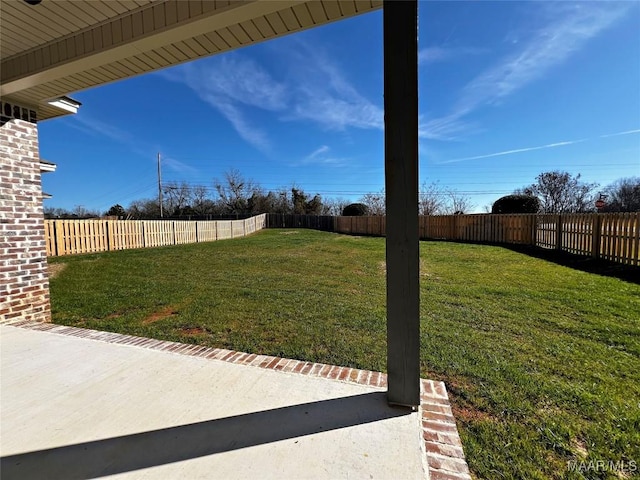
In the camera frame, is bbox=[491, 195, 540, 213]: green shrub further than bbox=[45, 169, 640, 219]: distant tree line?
No

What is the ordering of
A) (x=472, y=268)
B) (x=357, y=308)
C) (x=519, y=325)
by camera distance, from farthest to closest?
1. (x=472, y=268)
2. (x=357, y=308)
3. (x=519, y=325)

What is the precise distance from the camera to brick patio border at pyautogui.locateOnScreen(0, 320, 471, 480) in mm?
1354

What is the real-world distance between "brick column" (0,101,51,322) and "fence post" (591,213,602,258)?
11.6m

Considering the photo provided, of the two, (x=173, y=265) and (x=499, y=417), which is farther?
(x=173, y=265)

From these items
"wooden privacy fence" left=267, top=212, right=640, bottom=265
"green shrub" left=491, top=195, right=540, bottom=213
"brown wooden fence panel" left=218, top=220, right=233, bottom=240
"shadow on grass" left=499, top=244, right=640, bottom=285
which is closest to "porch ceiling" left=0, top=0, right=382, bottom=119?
"shadow on grass" left=499, top=244, right=640, bottom=285

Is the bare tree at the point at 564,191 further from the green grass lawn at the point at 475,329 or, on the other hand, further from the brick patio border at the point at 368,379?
the brick patio border at the point at 368,379

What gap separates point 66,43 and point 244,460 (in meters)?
3.79

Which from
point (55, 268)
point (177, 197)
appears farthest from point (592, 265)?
point (177, 197)

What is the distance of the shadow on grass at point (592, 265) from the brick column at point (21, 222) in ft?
31.9

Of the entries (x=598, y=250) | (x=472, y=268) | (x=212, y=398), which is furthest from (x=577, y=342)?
(x=598, y=250)

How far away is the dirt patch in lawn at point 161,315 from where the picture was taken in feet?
12.1

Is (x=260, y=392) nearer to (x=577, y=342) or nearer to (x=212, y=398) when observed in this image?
(x=212, y=398)

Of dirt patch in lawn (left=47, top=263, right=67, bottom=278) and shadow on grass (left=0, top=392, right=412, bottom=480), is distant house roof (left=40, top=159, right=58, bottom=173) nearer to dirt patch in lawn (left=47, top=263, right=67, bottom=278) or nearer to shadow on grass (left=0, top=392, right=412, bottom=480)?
dirt patch in lawn (left=47, top=263, right=67, bottom=278)

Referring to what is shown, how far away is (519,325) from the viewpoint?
3.34m
